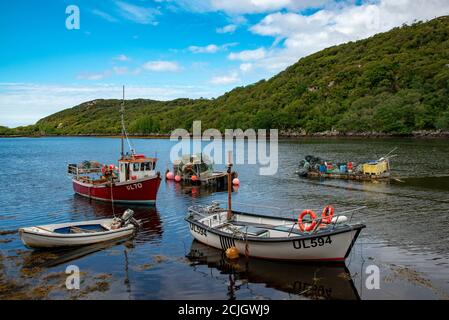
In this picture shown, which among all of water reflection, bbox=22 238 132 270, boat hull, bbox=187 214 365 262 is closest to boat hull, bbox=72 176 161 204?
water reflection, bbox=22 238 132 270

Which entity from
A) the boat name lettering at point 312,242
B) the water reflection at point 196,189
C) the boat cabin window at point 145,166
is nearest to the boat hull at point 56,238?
the boat name lettering at point 312,242

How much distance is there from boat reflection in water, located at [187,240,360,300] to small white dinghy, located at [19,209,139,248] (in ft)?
19.7

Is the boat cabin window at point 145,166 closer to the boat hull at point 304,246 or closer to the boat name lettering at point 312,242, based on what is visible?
the boat hull at point 304,246

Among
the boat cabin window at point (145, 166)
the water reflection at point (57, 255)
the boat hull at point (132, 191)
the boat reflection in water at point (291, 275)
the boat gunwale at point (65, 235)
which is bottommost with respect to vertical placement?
the boat reflection in water at point (291, 275)

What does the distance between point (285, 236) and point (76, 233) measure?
519 inches

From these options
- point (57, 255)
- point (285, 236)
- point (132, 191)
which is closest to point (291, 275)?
point (285, 236)

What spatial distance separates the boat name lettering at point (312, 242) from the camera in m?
20.4

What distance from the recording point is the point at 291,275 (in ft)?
65.9

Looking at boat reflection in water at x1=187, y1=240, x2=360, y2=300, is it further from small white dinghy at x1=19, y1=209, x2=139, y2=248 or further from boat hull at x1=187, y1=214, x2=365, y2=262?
small white dinghy at x1=19, y1=209, x2=139, y2=248

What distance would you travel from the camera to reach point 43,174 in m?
66.9

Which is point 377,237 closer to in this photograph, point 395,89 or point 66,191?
point 66,191

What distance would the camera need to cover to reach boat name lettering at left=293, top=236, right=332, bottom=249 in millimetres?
20353

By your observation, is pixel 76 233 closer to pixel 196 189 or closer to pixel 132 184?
pixel 132 184
